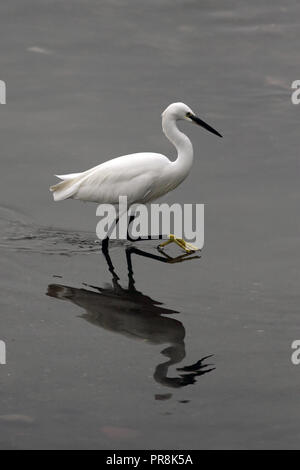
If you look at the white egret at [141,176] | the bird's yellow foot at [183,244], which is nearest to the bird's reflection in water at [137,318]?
the bird's yellow foot at [183,244]

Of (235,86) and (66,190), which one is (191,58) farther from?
(66,190)

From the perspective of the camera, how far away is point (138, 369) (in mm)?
8117

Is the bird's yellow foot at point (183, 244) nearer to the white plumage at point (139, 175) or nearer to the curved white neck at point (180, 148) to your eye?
the white plumage at point (139, 175)

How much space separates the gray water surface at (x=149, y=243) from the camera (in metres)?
7.51

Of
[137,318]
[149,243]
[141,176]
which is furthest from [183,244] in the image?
[137,318]

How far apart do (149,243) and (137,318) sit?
2.52 metres

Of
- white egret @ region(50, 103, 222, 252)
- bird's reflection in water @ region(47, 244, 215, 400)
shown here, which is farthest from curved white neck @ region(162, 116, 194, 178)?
bird's reflection in water @ region(47, 244, 215, 400)

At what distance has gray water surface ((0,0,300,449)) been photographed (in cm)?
751

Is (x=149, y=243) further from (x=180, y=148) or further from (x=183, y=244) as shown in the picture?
(x=180, y=148)

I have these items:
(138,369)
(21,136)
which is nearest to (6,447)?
(138,369)

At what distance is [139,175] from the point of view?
11273 mm

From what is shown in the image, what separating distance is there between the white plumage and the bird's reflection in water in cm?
127

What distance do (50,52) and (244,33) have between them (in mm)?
3380

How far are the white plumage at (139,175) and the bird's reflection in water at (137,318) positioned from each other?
1.27 meters
